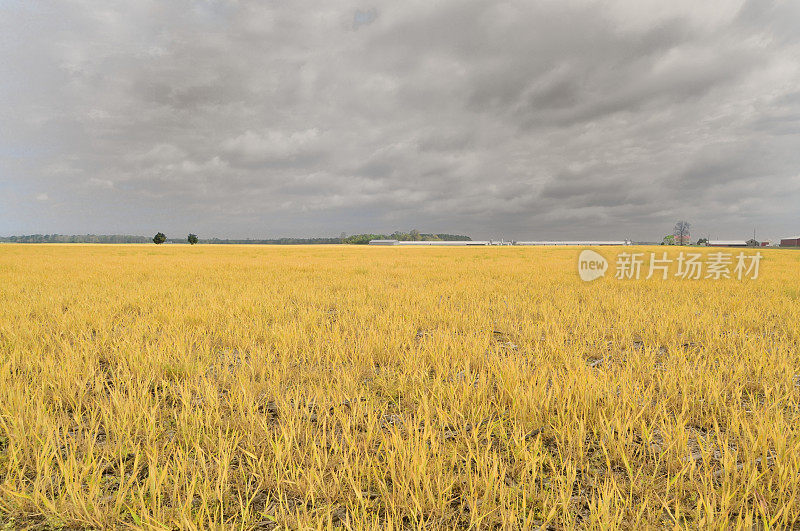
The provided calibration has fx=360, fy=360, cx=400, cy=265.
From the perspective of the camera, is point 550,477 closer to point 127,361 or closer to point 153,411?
point 153,411

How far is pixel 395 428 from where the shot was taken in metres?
2.63

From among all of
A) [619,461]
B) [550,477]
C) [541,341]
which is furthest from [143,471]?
[541,341]

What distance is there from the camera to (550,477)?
2.20m

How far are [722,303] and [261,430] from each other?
952 cm

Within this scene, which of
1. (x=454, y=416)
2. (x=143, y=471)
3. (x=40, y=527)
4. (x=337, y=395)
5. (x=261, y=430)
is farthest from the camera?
(x=337, y=395)

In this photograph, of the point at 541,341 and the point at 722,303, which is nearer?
the point at 541,341

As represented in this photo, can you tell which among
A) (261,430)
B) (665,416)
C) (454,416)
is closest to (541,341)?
(665,416)

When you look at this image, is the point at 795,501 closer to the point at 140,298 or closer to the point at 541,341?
the point at 541,341

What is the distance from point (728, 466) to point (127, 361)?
5390 millimetres

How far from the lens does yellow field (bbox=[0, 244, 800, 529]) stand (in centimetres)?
190

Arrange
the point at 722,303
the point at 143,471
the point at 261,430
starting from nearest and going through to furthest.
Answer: the point at 143,471 < the point at 261,430 < the point at 722,303

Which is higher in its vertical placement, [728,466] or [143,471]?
[728,466]

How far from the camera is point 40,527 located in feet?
5.98

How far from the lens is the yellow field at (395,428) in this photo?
190 centimetres
